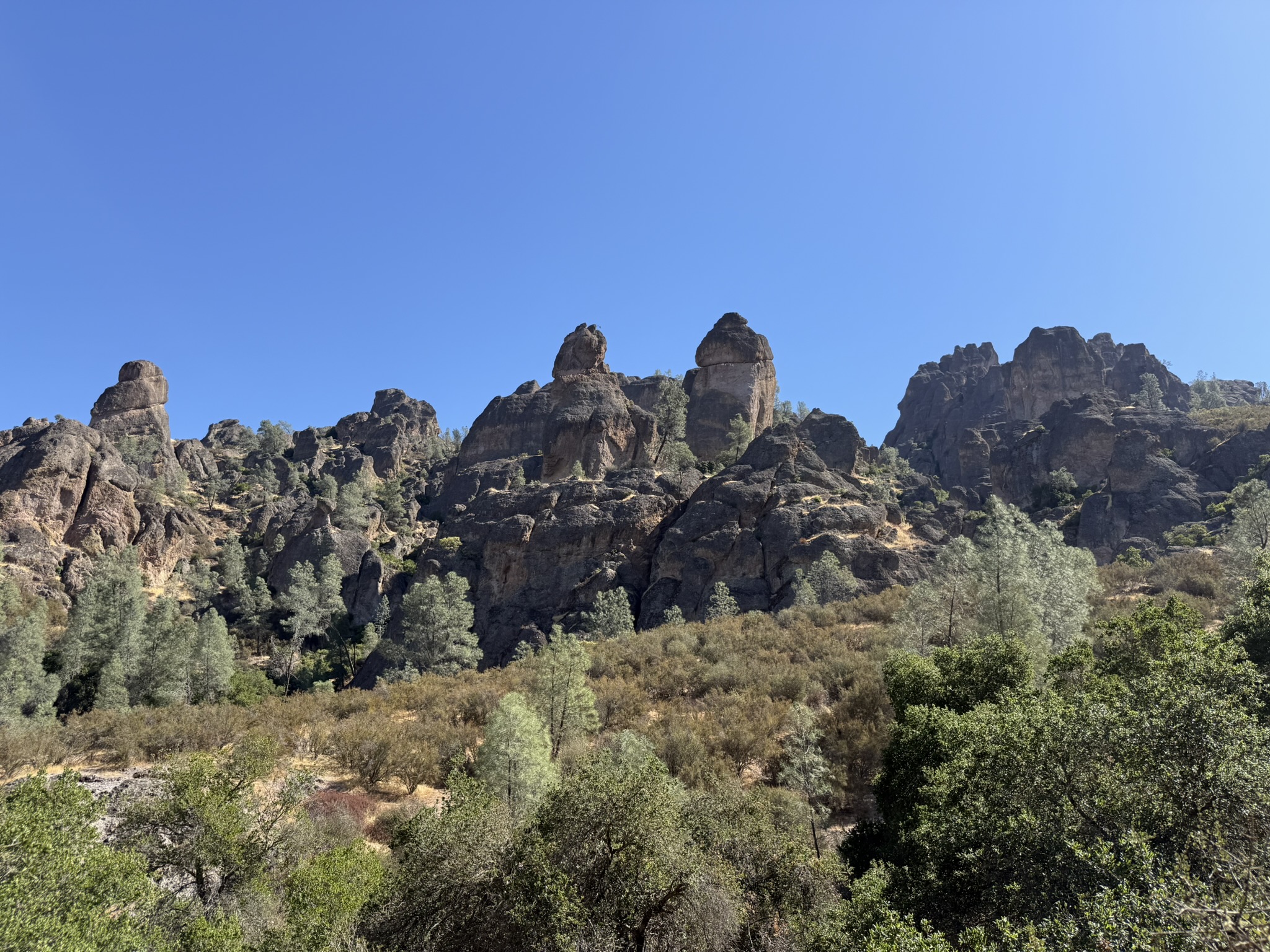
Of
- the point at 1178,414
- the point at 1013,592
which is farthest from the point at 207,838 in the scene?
the point at 1178,414

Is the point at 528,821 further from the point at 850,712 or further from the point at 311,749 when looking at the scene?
the point at 850,712

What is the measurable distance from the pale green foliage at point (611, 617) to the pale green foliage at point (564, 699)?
91.6 ft

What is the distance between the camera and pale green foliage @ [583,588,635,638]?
55.1 m

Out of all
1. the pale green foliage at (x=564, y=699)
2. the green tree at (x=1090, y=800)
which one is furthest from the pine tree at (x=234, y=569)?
the green tree at (x=1090, y=800)

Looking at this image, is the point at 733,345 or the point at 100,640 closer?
the point at 100,640

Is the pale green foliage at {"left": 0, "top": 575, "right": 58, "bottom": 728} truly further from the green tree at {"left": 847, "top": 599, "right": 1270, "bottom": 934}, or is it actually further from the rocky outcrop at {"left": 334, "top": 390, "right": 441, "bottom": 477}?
the rocky outcrop at {"left": 334, "top": 390, "right": 441, "bottom": 477}

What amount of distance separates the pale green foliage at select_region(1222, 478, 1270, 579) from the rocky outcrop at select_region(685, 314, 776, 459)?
5864 cm

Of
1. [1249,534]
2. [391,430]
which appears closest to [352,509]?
[391,430]

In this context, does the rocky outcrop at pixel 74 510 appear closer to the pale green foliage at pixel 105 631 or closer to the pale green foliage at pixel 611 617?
the pale green foliage at pixel 105 631

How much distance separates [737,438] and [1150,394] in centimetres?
7547

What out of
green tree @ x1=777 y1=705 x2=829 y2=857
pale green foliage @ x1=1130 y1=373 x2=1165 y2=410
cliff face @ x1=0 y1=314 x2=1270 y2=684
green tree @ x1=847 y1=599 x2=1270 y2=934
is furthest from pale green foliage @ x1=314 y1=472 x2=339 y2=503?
pale green foliage @ x1=1130 y1=373 x2=1165 y2=410

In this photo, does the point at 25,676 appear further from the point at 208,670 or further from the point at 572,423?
the point at 572,423

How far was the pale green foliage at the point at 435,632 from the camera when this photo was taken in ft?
189

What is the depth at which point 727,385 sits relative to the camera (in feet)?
341
